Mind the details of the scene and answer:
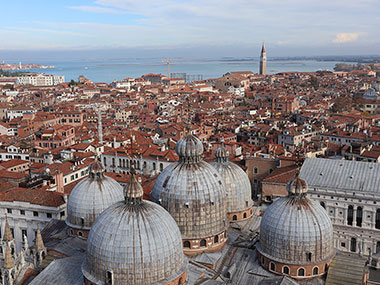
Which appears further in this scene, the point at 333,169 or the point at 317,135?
the point at 317,135

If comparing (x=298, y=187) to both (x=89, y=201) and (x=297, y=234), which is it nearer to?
(x=297, y=234)

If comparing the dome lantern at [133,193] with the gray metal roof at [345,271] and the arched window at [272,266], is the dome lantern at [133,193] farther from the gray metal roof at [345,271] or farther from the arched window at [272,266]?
the gray metal roof at [345,271]

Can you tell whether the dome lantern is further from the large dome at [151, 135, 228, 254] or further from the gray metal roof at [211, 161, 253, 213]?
the gray metal roof at [211, 161, 253, 213]

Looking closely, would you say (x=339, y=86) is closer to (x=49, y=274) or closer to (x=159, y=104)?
(x=159, y=104)

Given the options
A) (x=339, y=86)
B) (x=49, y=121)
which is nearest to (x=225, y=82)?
(x=339, y=86)

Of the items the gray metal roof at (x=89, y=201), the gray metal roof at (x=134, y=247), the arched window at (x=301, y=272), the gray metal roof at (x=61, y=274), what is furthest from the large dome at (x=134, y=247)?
the gray metal roof at (x=89, y=201)

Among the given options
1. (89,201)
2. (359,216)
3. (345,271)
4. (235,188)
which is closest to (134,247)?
(89,201)

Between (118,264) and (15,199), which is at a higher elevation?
(118,264)
